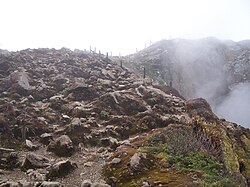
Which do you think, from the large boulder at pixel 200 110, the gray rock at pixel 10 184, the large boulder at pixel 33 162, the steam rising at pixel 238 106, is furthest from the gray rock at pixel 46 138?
the steam rising at pixel 238 106

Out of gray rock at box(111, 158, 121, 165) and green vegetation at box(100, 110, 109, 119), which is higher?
green vegetation at box(100, 110, 109, 119)

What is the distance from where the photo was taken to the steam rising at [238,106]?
100 m

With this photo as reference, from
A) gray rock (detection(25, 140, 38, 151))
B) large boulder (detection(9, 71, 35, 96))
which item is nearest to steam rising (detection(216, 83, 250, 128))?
large boulder (detection(9, 71, 35, 96))

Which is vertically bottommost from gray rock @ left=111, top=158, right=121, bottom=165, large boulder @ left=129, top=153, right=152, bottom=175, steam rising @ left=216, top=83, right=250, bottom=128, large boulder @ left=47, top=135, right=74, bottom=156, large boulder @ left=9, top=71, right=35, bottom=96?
steam rising @ left=216, top=83, right=250, bottom=128

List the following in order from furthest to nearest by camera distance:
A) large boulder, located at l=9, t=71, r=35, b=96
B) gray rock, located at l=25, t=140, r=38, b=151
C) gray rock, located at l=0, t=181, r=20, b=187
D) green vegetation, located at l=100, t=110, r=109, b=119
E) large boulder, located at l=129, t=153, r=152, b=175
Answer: large boulder, located at l=9, t=71, r=35, b=96 → green vegetation, located at l=100, t=110, r=109, b=119 → gray rock, located at l=25, t=140, r=38, b=151 → large boulder, located at l=129, t=153, r=152, b=175 → gray rock, located at l=0, t=181, r=20, b=187

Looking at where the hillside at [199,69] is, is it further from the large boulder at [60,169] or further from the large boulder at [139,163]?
the large boulder at [139,163]

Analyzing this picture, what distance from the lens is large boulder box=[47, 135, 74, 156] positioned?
23.4 metres

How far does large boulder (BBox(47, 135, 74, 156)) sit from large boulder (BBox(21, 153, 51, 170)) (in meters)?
2.48

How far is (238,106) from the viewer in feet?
334

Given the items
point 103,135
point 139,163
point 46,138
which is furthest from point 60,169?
point 103,135

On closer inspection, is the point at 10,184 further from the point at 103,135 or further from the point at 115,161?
the point at 103,135

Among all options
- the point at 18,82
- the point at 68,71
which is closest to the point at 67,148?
the point at 18,82

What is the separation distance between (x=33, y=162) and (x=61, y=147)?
3.71 meters

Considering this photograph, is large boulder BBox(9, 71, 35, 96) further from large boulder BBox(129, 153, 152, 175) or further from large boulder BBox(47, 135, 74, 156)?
large boulder BBox(129, 153, 152, 175)
